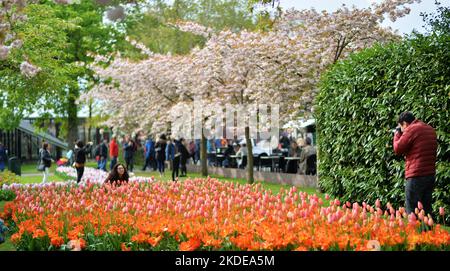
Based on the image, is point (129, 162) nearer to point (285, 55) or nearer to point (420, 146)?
point (285, 55)

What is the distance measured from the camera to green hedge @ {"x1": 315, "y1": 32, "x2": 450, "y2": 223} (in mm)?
11773

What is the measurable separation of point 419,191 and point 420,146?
0.67 meters

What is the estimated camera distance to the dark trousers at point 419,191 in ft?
33.6

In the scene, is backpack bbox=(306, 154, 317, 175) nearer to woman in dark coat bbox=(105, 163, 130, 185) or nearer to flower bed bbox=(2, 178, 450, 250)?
woman in dark coat bbox=(105, 163, 130, 185)

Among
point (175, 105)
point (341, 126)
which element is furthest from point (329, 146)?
point (175, 105)

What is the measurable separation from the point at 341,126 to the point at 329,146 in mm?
821

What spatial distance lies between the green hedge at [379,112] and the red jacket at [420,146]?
1.34 meters

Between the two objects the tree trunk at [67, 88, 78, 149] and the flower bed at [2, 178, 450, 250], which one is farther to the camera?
the tree trunk at [67, 88, 78, 149]

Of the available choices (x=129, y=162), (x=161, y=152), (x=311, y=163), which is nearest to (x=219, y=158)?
(x=129, y=162)

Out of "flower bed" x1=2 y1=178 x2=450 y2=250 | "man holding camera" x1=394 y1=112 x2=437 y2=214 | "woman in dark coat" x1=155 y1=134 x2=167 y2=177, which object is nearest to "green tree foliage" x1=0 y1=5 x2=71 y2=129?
"woman in dark coat" x1=155 y1=134 x2=167 y2=177

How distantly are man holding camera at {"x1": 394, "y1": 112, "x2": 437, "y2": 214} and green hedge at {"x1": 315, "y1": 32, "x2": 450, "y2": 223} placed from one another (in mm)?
1334

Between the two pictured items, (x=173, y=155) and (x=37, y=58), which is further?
(x=173, y=155)

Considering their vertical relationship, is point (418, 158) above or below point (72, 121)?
below

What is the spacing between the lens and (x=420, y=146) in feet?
33.7
